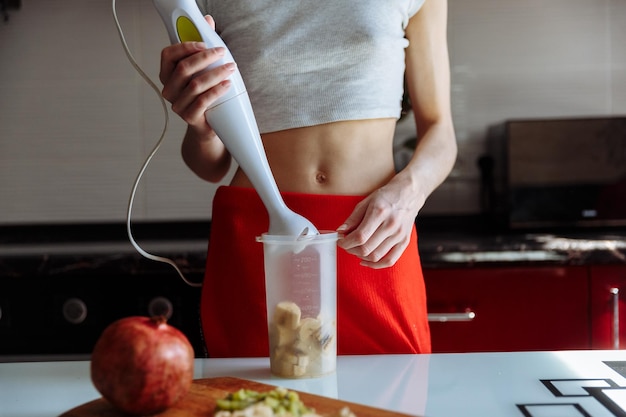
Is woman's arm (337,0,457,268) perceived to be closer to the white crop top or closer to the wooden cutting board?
the white crop top

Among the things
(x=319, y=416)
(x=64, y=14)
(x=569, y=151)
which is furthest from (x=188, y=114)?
(x=64, y=14)

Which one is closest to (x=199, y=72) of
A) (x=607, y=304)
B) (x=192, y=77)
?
(x=192, y=77)

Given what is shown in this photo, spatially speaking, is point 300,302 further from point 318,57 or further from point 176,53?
point 318,57

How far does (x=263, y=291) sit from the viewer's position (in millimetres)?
Answer: 934

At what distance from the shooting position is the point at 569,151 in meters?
1.75

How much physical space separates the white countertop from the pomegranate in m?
0.10

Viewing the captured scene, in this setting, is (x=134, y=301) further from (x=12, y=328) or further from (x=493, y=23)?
(x=493, y=23)

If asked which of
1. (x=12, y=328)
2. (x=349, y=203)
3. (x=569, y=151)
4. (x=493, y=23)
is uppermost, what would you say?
(x=493, y=23)

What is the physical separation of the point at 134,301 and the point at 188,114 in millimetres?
818

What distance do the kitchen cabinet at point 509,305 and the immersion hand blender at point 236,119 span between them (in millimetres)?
783

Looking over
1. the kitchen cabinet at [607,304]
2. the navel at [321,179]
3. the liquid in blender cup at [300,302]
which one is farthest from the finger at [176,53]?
the kitchen cabinet at [607,304]

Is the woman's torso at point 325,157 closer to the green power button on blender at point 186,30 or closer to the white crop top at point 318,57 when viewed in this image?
the white crop top at point 318,57

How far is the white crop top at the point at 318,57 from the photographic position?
978mm

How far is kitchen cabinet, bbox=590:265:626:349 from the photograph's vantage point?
1450 millimetres
